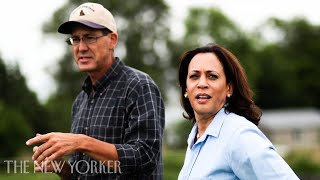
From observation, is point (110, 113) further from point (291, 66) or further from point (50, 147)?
point (291, 66)

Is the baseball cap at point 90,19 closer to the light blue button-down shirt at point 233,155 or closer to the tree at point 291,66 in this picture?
the light blue button-down shirt at point 233,155

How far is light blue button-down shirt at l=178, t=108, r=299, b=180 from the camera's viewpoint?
2.43m

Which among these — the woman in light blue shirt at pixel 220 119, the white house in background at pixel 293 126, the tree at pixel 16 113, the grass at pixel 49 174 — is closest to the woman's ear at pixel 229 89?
the woman in light blue shirt at pixel 220 119

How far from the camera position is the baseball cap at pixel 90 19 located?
149 inches

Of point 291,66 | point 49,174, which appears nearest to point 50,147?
point 49,174

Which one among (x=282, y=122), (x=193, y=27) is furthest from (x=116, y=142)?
(x=282, y=122)

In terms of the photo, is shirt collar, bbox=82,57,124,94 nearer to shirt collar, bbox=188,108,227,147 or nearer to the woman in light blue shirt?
the woman in light blue shirt

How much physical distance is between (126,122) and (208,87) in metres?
1.00

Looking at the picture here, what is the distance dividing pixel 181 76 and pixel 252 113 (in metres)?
0.44

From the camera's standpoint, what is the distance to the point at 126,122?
3.74m

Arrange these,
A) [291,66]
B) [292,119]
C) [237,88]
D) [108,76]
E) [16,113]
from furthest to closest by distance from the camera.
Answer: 1. [291,66]
2. [292,119]
3. [16,113]
4. [108,76]
5. [237,88]

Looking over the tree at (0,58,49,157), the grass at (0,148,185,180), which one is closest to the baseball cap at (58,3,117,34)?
the grass at (0,148,185,180)

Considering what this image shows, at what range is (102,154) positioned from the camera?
3463mm

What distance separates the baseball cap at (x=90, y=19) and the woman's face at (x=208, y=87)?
1063 mm
